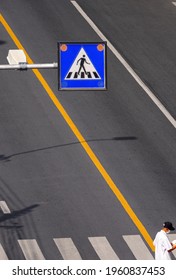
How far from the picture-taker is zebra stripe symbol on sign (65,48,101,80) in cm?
4044

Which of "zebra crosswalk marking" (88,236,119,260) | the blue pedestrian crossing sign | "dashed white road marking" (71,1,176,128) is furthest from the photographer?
"dashed white road marking" (71,1,176,128)

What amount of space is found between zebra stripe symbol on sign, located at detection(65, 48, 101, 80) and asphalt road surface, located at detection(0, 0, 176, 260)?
17.4 feet

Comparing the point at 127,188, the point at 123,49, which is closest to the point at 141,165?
the point at 127,188

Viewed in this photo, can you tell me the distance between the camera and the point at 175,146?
5100 cm

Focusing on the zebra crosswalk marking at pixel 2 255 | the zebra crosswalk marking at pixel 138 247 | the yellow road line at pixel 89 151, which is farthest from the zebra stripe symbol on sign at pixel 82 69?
the yellow road line at pixel 89 151

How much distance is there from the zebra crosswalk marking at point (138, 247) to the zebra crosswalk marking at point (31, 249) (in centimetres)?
272

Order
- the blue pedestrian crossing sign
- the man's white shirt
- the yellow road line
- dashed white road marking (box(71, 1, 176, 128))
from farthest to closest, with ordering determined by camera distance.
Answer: dashed white road marking (box(71, 1, 176, 128)) < the yellow road line < the blue pedestrian crossing sign < the man's white shirt

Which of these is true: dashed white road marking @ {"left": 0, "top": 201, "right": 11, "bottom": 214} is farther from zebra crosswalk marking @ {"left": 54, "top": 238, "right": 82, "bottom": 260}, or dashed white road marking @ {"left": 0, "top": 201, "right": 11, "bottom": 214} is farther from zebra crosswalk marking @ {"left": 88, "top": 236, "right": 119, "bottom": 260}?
zebra crosswalk marking @ {"left": 88, "top": 236, "right": 119, "bottom": 260}

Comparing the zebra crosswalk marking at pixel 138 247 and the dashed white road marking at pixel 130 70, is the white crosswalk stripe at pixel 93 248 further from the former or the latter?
the dashed white road marking at pixel 130 70

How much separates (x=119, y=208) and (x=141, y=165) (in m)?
3.76

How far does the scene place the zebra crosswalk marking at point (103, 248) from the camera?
42.3 m

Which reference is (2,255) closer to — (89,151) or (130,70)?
(89,151)

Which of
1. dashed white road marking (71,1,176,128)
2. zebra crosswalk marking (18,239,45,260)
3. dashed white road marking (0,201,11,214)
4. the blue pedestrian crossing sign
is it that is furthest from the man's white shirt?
dashed white road marking (71,1,176,128)
